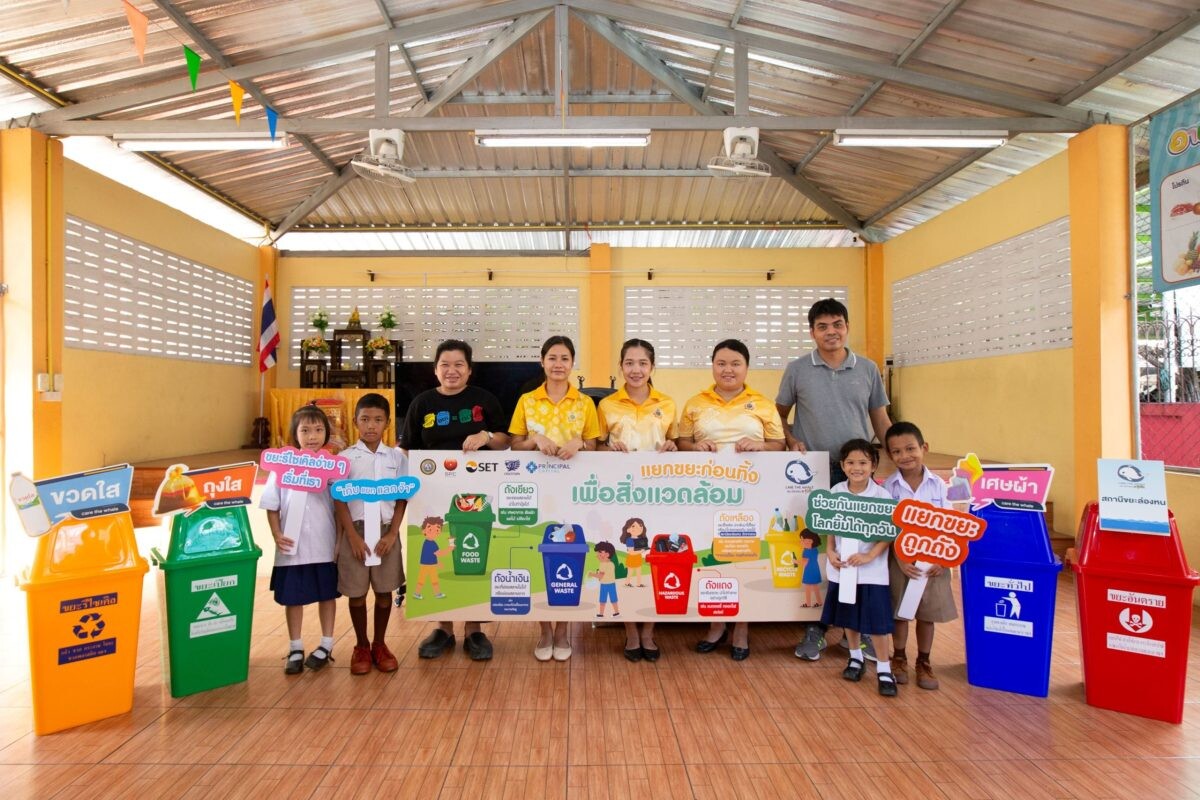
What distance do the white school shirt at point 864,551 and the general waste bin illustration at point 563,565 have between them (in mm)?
1059

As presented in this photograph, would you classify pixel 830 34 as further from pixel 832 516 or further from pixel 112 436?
pixel 112 436

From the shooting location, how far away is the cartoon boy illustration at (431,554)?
290 centimetres

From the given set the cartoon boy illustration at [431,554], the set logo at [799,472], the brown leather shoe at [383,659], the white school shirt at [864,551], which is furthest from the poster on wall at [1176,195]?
the brown leather shoe at [383,659]

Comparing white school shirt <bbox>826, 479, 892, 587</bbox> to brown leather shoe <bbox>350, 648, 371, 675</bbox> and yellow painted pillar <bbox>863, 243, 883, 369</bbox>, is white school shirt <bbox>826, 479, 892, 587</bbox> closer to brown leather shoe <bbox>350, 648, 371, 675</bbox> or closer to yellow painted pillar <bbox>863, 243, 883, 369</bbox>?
brown leather shoe <bbox>350, 648, 371, 675</bbox>

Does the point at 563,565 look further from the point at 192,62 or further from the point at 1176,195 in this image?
the point at 1176,195

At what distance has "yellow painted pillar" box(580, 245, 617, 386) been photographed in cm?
905

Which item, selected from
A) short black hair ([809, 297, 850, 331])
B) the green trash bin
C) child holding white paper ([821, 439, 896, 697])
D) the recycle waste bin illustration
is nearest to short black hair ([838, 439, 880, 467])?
child holding white paper ([821, 439, 896, 697])

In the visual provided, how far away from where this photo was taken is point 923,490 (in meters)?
2.77

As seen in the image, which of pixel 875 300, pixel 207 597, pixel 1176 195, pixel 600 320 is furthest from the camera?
pixel 600 320

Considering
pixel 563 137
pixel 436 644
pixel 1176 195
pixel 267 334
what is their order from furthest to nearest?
pixel 267 334, pixel 563 137, pixel 1176 195, pixel 436 644

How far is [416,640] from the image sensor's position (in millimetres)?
3266

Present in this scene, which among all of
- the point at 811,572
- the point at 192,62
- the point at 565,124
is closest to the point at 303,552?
the point at 811,572

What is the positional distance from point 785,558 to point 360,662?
1867mm

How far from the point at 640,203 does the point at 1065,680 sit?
7.25m
